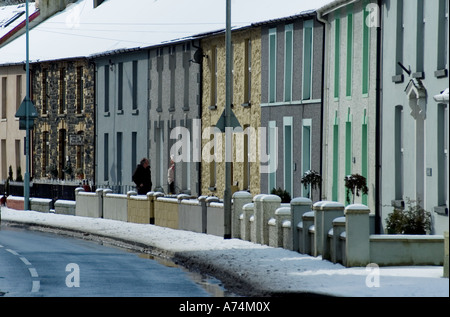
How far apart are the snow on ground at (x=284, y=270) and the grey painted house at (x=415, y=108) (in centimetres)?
327

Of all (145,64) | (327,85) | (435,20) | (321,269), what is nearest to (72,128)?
(145,64)

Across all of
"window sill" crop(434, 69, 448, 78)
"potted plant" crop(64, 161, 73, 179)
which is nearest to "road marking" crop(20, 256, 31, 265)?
"window sill" crop(434, 69, 448, 78)

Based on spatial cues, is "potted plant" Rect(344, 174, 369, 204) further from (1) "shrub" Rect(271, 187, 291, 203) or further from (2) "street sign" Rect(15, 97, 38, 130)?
(2) "street sign" Rect(15, 97, 38, 130)

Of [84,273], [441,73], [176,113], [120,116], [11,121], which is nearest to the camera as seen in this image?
[84,273]

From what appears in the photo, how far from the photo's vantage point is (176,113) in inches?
1861

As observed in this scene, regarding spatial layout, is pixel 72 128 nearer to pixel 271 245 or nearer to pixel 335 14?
pixel 335 14

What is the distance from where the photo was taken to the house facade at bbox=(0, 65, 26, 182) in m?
60.3

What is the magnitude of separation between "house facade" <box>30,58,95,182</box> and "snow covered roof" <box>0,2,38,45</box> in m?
3.39

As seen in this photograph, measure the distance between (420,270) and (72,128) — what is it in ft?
124

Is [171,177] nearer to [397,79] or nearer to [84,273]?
[397,79]

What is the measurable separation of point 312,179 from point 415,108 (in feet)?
27.5

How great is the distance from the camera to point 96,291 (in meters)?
18.1

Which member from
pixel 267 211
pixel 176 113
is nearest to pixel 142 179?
pixel 176 113

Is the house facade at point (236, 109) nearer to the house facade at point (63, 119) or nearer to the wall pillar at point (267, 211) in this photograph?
the house facade at point (63, 119)
